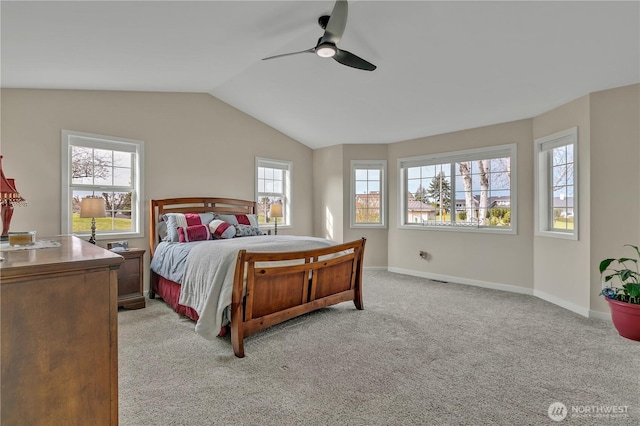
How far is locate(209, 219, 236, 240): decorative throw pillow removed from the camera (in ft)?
13.9

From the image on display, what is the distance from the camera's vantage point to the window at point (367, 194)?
20.1ft

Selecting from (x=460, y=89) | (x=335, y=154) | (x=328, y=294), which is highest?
(x=460, y=89)

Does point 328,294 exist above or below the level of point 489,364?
above

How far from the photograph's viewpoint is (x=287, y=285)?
3.04 metres

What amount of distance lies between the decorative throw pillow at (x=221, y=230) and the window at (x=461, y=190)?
10.2 ft

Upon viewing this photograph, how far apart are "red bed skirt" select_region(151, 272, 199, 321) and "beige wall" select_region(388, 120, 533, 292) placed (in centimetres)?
381

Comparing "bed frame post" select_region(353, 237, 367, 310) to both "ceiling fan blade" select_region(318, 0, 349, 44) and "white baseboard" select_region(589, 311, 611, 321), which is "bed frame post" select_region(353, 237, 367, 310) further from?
"white baseboard" select_region(589, 311, 611, 321)

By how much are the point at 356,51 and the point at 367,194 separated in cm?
305

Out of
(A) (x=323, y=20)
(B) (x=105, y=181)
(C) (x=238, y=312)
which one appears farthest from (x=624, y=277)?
(B) (x=105, y=181)

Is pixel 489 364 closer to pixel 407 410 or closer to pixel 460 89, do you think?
pixel 407 410

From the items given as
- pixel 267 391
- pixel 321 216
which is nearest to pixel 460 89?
pixel 321 216

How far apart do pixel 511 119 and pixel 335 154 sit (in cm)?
294

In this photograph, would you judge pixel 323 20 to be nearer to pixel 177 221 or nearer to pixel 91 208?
pixel 177 221

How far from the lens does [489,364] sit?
2438 mm
